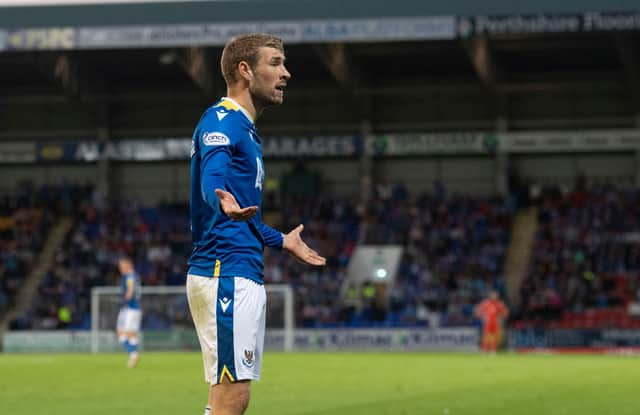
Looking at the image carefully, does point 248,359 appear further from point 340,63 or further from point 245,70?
point 340,63

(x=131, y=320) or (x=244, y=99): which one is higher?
(x=244, y=99)

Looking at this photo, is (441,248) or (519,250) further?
(519,250)

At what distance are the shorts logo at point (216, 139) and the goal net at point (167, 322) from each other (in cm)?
2953

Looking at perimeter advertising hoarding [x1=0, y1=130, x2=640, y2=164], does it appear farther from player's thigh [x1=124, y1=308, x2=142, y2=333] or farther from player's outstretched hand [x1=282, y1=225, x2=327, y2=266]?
player's outstretched hand [x1=282, y1=225, x2=327, y2=266]

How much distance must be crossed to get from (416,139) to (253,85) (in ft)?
117

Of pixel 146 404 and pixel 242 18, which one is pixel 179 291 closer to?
pixel 242 18

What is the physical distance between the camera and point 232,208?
5277 mm

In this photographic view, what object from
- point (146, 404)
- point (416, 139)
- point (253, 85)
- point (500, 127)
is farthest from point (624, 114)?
point (253, 85)

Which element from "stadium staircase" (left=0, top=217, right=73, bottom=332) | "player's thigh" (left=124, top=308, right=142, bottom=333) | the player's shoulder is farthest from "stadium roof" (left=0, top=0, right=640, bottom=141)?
the player's shoulder

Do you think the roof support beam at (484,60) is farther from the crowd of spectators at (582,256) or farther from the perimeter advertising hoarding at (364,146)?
the crowd of spectators at (582,256)

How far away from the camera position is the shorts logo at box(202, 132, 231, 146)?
5.53 meters

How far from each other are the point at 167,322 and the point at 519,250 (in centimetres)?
1336

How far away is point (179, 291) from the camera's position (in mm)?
35750

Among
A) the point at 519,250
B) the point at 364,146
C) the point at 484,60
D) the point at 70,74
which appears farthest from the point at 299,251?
the point at 70,74
